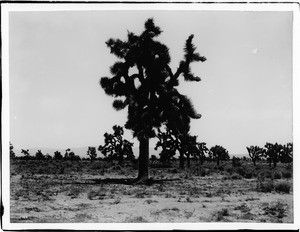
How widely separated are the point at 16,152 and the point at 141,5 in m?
3.65

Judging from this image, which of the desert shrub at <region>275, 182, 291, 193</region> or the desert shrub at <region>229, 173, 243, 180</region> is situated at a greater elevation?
the desert shrub at <region>229, 173, 243, 180</region>

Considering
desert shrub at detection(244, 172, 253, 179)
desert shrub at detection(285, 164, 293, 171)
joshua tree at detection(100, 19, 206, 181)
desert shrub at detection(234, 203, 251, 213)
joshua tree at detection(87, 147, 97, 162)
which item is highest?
joshua tree at detection(100, 19, 206, 181)

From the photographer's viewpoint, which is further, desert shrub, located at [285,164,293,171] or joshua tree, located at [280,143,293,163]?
desert shrub, located at [285,164,293,171]

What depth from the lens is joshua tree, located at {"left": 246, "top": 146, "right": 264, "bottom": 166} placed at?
1110 cm

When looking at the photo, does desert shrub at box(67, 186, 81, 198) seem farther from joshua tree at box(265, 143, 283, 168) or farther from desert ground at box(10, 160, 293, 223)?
joshua tree at box(265, 143, 283, 168)

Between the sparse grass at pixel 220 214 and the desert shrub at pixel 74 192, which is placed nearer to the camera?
the sparse grass at pixel 220 214

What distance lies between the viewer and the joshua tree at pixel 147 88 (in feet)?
36.3

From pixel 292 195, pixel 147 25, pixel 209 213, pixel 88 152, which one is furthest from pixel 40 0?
pixel 292 195

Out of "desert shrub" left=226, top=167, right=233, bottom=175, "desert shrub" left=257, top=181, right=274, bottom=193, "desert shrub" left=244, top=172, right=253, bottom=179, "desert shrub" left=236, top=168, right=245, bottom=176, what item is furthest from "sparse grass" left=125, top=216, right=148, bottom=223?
"desert shrub" left=226, top=167, right=233, bottom=175

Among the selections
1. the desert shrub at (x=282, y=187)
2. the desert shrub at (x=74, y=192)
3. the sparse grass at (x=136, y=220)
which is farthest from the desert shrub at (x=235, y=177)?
the desert shrub at (x=74, y=192)

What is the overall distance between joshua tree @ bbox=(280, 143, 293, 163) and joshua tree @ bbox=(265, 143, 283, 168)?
9cm

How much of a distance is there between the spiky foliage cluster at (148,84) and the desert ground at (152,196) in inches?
44.1

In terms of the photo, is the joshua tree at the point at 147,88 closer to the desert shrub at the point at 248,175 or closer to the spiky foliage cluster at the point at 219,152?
the spiky foliage cluster at the point at 219,152

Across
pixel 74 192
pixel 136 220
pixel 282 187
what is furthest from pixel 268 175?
pixel 74 192
